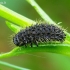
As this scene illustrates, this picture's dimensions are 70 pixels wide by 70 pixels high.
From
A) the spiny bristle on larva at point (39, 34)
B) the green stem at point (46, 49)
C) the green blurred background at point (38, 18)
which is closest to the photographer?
the green stem at point (46, 49)

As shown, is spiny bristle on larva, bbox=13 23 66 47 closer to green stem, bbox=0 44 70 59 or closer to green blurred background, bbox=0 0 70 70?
green stem, bbox=0 44 70 59

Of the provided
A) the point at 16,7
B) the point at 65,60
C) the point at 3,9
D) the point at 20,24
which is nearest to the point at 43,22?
the point at 20,24

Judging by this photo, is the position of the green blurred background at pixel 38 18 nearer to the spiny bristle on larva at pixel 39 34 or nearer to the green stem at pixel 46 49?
the spiny bristle on larva at pixel 39 34

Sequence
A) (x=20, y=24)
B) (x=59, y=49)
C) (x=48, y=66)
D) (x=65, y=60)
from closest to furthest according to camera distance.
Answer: (x=59, y=49)
(x=20, y=24)
(x=65, y=60)
(x=48, y=66)

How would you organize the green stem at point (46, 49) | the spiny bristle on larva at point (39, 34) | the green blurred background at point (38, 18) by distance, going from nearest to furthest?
the green stem at point (46, 49), the spiny bristle on larva at point (39, 34), the green blurred background at point (38, 18)

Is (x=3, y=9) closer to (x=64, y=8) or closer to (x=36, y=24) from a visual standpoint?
(x=36, y=24)

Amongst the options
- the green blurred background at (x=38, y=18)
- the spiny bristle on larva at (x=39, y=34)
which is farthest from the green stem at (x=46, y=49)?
the green blurred background at (x=38, y=18)

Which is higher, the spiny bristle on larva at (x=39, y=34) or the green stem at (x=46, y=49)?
the spiny bristle on larva at (x=39, y=34)
